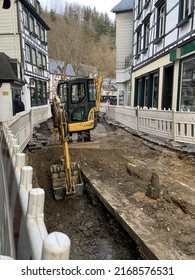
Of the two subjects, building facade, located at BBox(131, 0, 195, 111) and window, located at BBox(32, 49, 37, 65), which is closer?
building facade, located at BBox(131, 0, 195, 111)

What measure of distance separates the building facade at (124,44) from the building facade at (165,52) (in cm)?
383

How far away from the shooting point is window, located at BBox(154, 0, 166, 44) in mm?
10766

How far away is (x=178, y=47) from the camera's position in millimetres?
9070

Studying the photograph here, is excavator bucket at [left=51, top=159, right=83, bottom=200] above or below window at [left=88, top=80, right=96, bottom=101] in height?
below

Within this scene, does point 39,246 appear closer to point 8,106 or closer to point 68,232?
point 68,232

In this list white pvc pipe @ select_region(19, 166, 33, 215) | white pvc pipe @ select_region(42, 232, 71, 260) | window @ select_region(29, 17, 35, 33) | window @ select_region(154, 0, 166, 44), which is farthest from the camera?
window @ select_region(29, 17, 35, 33)

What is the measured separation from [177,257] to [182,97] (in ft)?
25.4

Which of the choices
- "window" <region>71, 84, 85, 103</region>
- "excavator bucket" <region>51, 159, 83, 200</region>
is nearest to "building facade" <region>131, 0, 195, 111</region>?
"window" <region>71, 84, 85, 103</region>

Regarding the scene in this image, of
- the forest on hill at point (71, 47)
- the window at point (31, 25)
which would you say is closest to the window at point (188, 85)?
the window at point (31, 25)

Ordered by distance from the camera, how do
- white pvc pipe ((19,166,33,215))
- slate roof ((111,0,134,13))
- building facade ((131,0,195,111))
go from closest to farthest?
white pvc pipe ((19,166,33,215)) < building facade ((131,0,195,111)) < slate roof ((111,0,134,13))

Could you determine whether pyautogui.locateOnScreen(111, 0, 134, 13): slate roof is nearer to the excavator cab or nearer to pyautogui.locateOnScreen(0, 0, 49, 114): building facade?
pyautogui.locateOnScreen(0, 0, 49, 114): building facade

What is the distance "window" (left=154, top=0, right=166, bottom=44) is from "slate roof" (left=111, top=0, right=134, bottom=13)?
8.72m

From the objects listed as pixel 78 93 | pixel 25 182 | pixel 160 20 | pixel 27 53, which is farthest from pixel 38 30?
pixel 25 182
